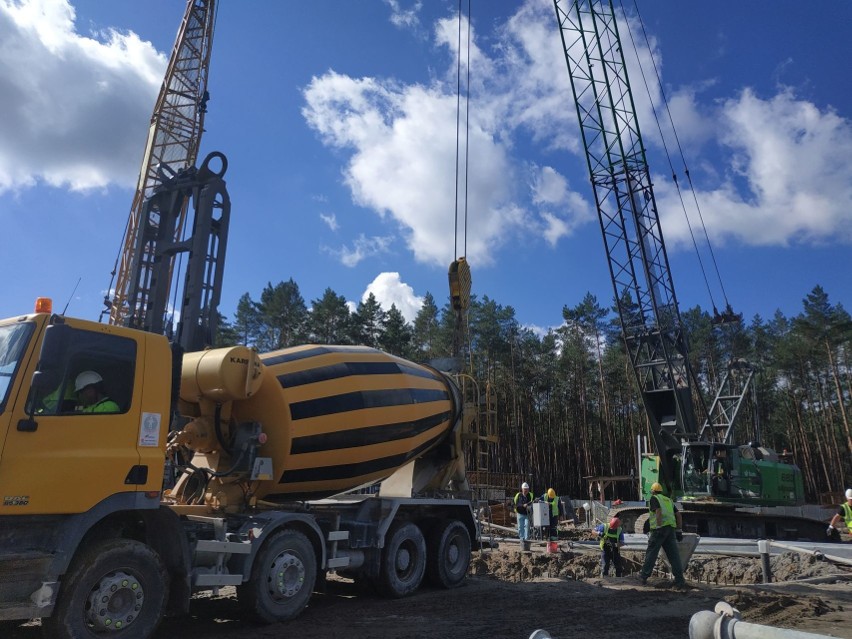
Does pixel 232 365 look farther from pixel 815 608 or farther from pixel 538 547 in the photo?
pixel 538 547

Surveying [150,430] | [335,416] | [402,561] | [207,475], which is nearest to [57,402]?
[150,430]

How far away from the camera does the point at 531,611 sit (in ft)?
28.3

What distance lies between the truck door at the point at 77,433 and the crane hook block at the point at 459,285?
9.49 meters

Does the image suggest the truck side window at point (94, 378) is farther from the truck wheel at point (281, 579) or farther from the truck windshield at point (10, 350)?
the truck wheel at point (281, 579)

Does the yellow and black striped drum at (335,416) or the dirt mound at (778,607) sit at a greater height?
the yellow and black striped drum at (335,416)

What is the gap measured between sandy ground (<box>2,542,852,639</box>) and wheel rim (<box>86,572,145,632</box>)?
1.26 m

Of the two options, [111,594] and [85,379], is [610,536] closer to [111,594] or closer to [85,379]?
[111,594]

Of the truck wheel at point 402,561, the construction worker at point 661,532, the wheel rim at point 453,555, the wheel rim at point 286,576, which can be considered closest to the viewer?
the wheel rim at point 286,576

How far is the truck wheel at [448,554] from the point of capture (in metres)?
10.4

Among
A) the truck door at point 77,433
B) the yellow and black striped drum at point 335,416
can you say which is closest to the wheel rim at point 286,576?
the yellow and black striped drum at point 335,416

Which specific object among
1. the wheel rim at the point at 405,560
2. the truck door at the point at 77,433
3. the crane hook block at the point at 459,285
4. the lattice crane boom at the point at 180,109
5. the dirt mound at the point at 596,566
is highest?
the lattice crane boom at the point at 180,109

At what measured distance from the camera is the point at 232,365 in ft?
24.8

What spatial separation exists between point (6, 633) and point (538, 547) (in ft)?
42.2

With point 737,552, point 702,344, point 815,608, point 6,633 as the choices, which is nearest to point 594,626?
point 815,608
